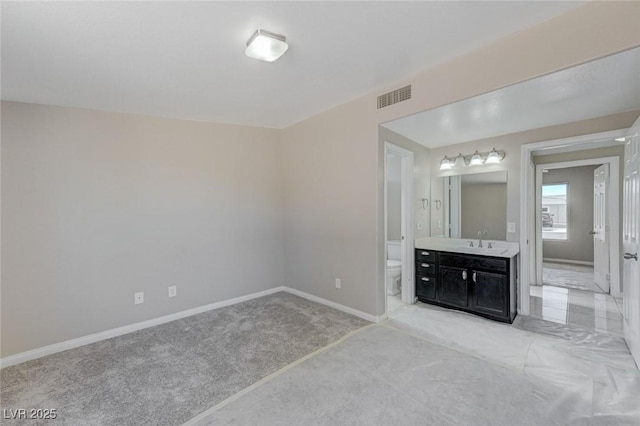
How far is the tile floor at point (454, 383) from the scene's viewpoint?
1.74 meters

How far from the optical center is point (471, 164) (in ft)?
12.8

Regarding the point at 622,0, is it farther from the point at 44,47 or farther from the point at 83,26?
the point at 44,47

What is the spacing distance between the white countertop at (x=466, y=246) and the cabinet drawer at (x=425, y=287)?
0.43 metres

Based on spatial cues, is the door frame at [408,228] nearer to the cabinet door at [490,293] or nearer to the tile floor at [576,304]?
the cabinet door at [490,293]

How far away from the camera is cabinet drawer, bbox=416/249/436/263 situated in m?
3.66

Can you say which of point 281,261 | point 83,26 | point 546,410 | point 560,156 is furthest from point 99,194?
point 560,156

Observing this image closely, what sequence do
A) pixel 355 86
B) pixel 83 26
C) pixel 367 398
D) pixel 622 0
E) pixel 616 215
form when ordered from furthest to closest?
pixel 616 215, pixel 355 86, pixel 367 398, pixel 83 26, pixel 622 0

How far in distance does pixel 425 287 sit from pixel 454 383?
1761 mm

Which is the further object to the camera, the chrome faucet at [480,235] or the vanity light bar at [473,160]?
the chrome faucet at [480,235]

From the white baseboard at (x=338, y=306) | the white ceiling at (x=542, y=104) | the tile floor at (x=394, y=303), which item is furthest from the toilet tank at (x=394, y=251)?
the white ceiling at (x=542, y=104)

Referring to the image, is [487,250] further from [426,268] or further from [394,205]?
[394,205]

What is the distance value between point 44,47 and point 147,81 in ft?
2.22

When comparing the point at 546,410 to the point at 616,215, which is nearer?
the point at 546,410

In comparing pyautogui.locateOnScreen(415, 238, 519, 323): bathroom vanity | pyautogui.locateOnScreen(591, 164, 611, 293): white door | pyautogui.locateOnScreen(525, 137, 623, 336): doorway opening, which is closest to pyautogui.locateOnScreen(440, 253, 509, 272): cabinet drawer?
pyautogui.locateOnScreen(415, 238, 519, 323): bathroom vanity
